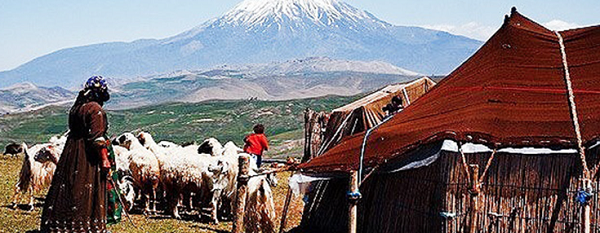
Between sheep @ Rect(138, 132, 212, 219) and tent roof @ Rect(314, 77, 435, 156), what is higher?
tent roof @ Rect(314, 77, 435, 156)

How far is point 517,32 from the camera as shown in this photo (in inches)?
495

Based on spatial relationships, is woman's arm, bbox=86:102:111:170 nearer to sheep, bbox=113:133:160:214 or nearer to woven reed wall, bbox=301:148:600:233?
woven reed wall, bbox=301:148:600:233

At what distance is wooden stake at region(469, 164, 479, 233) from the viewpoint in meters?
9.58

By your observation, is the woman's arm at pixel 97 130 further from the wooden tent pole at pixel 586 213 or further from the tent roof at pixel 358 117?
the wooden tent pole at pixel 586 213

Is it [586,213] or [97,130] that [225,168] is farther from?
[586,213]

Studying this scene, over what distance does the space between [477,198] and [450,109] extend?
179cm

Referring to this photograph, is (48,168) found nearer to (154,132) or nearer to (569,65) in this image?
(569,65)

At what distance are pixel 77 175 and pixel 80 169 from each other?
0.29 feet

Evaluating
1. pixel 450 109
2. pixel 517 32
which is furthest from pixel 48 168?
pixel 517 32

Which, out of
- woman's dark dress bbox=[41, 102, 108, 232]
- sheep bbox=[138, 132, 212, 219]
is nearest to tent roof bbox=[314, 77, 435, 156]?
sheep bbox=[138, 132, 212, 219]

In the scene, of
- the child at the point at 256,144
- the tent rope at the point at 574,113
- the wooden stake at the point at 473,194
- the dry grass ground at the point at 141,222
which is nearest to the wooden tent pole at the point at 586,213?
the tent rope at the point at 574,113

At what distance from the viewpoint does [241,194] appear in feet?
37.7

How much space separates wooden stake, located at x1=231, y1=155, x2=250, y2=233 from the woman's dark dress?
2.26 metres

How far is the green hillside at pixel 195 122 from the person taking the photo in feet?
281
